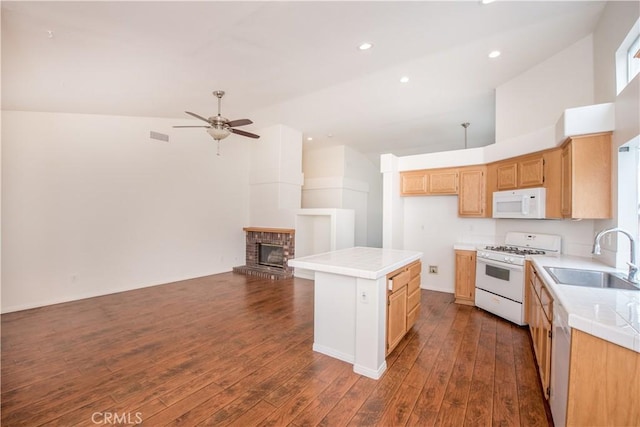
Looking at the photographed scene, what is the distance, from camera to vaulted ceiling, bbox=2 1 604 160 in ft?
7.25

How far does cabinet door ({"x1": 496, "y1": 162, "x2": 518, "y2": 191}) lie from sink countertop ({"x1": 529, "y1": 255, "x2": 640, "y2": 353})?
2.22m

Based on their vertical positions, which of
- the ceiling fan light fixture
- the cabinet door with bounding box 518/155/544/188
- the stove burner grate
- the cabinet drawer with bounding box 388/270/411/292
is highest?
the ceiling fan light fixture

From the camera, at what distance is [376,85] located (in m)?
4.07

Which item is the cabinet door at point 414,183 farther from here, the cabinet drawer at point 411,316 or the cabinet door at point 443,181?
the cabinet drawer at point 411,316

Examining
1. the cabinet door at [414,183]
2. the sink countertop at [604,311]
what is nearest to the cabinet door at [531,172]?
the cabinet door at [414,183]

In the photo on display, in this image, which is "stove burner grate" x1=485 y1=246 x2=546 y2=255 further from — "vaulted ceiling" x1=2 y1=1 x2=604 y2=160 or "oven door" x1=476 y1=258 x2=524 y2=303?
"vaulted ceiling" x1=2 y1=1 x2=604 y2=160

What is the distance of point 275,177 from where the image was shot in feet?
20.6

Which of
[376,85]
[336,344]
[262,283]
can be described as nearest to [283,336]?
[336,344]

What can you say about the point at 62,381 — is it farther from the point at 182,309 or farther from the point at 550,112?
the point at 550,112

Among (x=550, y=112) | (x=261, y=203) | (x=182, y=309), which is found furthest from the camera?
(x=261, y=203)

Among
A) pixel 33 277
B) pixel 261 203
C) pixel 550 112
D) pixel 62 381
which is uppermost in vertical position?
pixel 550 112

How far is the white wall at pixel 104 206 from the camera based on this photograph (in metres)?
3.80

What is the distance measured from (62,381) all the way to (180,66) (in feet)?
10.7

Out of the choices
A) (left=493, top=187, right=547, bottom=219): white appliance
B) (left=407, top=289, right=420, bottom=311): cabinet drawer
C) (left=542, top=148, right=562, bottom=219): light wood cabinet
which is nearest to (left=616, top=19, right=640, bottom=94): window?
(left=542, top=148, right=562, bottom=219): light wood cabinet
